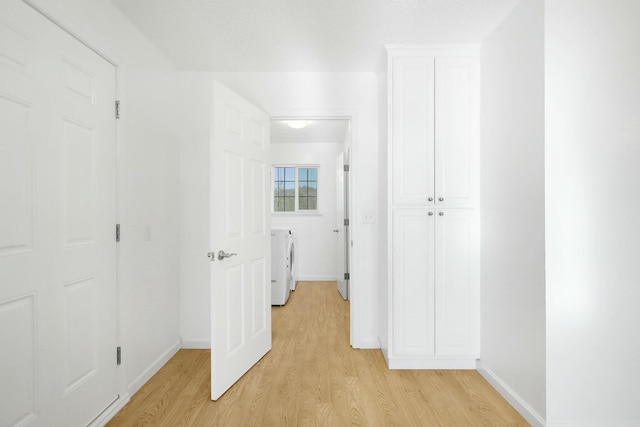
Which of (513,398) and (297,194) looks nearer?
(513,398)

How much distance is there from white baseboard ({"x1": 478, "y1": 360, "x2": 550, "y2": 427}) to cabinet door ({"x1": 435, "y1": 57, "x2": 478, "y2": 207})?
116 centimetres

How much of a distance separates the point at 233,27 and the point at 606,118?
2209mm

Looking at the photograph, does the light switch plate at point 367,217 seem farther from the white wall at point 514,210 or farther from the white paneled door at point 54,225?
the white paneled door at point 54,225

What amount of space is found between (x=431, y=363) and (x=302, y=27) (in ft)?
8.24

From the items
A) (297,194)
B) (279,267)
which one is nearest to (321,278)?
(297,194)

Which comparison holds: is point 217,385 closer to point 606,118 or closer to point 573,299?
point 573,299

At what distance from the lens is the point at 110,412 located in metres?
1.79

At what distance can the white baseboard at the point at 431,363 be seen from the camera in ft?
7.72

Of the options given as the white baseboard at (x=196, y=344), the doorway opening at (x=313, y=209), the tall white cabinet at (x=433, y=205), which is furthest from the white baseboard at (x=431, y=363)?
the doorway opening at (x=313, y=209)

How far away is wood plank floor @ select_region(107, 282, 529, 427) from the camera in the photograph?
178 cm

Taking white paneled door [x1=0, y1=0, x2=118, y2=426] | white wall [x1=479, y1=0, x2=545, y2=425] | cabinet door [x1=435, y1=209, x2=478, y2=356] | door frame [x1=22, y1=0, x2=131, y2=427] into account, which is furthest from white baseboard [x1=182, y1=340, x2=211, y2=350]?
white wall [x1=479, y1=0, x2=545, y2=425]

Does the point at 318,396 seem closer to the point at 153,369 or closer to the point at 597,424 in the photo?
the point at 153,369

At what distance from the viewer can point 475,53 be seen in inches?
92.9

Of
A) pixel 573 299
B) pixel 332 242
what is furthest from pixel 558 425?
pixel 332 242
